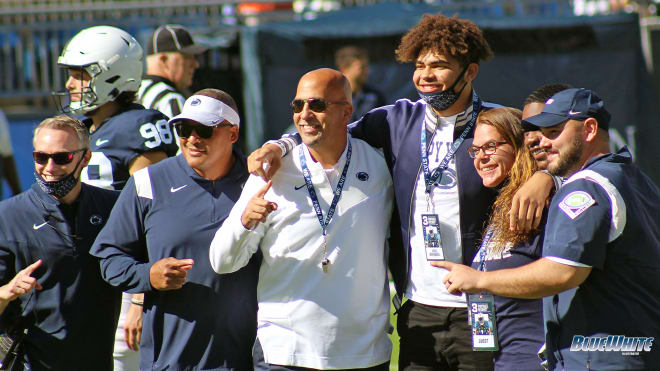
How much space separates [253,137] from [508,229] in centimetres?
737

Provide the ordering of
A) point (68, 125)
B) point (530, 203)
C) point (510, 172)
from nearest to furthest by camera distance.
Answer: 1. point (530, 203)
2. point (510, 172)
3. point (68, 125)

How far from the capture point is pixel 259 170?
424 centimetres

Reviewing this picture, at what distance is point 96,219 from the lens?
480 centimetres

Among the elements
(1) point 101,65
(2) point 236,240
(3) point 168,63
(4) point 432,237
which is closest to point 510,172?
(4) point 432,237

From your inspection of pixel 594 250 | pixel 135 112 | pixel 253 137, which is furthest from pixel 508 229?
pixel 253 137

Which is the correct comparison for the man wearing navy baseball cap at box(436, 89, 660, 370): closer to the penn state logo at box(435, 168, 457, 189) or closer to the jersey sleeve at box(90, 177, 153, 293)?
the penn state logo at box(435, 168, 457, 189)

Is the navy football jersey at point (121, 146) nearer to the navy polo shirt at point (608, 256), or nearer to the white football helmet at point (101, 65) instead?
the white football helmet at point (101, 65)

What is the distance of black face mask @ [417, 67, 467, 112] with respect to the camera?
4.61 m

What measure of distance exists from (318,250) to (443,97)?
1.09 metres

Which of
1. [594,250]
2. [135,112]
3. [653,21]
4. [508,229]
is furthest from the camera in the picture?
[653,21]

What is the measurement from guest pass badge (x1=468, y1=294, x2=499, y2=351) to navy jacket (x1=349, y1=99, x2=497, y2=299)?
0.32 m

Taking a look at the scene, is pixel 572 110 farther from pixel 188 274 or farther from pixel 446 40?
pixel 188 274

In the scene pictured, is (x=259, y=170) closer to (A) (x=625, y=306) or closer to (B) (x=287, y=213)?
(B) (x=287, y=213)

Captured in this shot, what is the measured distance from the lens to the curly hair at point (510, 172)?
13.7ft
